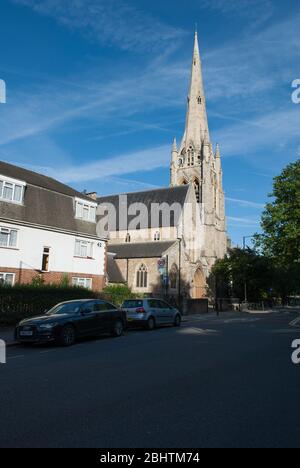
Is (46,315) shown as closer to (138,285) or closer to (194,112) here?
(138,285)

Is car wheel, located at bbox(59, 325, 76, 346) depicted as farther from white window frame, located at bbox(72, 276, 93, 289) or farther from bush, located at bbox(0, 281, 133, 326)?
white window frame, located at bbox(72, 276, 93, 289)

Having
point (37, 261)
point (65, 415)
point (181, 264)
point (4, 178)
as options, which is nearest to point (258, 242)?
point (181, 264)

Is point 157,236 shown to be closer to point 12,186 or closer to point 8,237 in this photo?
point 12,186

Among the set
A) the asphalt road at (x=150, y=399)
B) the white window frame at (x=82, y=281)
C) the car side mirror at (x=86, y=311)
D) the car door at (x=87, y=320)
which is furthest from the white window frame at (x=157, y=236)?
the asphalt road at (x=150, y=399)

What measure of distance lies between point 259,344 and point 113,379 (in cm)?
709

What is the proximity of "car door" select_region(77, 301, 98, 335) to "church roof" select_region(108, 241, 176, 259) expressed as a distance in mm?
26662

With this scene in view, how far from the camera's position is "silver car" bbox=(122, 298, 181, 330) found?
19.1 meters

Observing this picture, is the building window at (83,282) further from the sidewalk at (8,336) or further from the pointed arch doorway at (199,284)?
the pointed arch doorway at (199,284)

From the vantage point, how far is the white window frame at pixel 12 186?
23.7 m

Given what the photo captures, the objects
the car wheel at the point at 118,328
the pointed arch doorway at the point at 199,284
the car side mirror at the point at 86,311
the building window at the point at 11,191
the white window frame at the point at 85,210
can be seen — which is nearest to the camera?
the car side mirror at the point at 86,311

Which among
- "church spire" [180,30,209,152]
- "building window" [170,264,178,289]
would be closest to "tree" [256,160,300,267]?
"building window" [170,264,178,289]

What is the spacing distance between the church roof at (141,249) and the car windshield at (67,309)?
88.4 feet

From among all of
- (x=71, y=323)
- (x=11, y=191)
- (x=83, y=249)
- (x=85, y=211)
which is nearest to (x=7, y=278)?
(x=11, y=191)

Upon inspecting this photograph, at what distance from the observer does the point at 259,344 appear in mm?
13266
